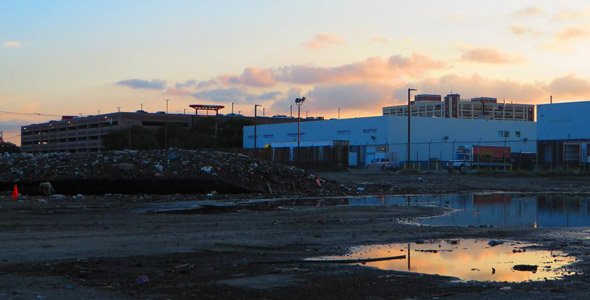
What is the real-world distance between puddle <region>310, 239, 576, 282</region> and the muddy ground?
1.16 ft

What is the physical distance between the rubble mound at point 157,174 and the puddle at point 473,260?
17.6 metres

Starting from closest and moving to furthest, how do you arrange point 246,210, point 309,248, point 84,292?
point 84,292
point 309,248
point 246,210

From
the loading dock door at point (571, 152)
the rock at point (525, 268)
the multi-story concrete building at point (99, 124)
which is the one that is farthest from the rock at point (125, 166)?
the multi-story concrete building at point (99, 124)

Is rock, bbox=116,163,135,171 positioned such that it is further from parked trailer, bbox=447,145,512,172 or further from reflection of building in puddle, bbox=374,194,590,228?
parked trailer, bbox=447,145,512,172

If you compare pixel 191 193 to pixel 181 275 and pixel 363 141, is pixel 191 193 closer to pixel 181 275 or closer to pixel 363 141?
pixel 181 275

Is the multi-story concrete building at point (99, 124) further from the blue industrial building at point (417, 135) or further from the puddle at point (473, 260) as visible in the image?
the puddle at point (473, 260)

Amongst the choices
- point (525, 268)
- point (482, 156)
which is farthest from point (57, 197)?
point (482, 156)

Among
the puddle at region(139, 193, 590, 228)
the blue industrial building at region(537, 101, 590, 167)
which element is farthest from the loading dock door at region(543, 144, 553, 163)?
the puddle at region(139, 193, 590, 228)

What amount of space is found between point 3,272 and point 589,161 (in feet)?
213

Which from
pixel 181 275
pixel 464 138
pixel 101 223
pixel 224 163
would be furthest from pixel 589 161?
pixel 181 275

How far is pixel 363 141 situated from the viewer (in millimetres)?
96938

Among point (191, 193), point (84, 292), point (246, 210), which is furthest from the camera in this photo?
point (191, 193)

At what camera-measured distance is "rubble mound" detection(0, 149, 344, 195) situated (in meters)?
28.1

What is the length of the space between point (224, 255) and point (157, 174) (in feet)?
61.9
